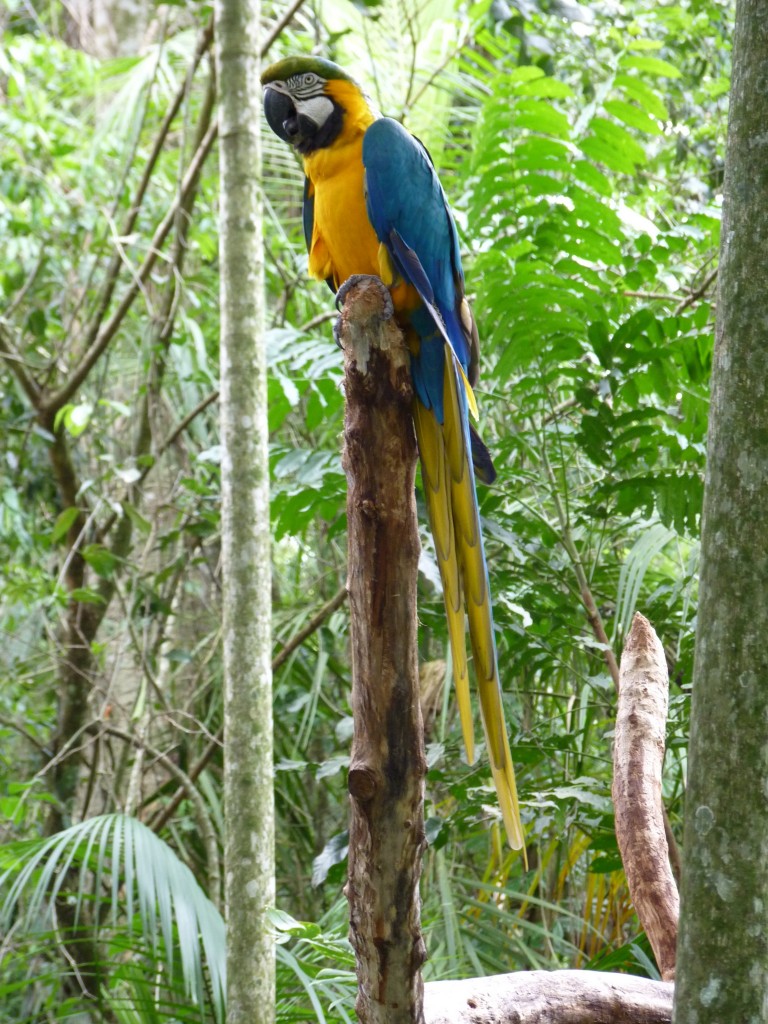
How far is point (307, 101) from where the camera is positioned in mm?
1418

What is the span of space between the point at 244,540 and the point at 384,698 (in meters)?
0.72

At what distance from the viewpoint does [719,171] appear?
8.50 ft

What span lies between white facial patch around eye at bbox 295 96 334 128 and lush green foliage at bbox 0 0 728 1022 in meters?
0.42

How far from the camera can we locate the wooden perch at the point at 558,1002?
3.32 feet

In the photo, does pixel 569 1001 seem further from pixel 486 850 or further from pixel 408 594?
pixel 486 850

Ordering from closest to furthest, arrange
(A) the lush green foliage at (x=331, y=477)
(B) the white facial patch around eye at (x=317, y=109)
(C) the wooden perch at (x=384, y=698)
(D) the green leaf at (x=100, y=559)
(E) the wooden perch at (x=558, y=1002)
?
1. (C) the wooden perch at (x=384, y=698)
2. (E) the wooden perch at (x=558, y=1002)
3. (B) the white facial patch around eye at (x=317, y=109)
4. (A) the lush green foliage at (x=331, y=477)
5. (D) the green leaf at (x=100, y=559)

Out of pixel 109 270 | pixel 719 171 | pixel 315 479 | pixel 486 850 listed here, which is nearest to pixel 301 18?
pixel 109 270

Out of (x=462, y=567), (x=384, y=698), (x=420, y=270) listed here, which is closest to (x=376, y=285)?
(x=420, y=270)

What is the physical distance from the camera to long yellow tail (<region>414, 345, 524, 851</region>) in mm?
1073

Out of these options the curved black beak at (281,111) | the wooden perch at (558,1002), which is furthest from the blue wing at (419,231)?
the wooden perch at (558,1002)

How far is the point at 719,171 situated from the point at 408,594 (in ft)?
6.82

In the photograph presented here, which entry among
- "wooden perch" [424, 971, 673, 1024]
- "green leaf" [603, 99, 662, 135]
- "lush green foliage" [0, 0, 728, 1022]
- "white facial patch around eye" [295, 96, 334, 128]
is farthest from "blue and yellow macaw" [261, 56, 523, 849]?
"green leaf" [603, 99, 662, 135]

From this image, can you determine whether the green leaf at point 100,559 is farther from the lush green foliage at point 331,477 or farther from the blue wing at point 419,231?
the blue wing at point 419,231

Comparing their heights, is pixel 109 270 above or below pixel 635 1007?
above
